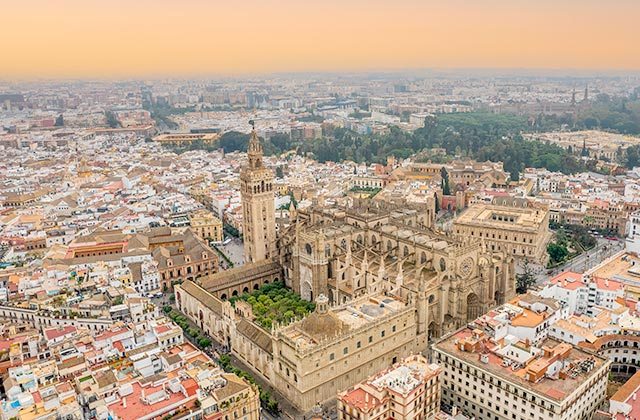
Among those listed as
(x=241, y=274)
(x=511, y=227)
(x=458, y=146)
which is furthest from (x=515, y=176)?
(x=241, y=274)

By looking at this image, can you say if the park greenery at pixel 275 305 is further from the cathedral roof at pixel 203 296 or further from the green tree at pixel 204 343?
the green tree at pixel 204 343

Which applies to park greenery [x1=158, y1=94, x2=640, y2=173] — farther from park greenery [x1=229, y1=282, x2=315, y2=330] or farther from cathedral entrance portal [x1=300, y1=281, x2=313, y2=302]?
park greenery [x1=229, y1=282, x2=315, y2=330]

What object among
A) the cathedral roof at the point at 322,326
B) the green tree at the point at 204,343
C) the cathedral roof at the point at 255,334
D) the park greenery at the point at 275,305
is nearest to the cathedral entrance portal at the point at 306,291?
the park greenery at the point at 275,305

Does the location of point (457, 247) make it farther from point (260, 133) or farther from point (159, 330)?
point (260, 133)

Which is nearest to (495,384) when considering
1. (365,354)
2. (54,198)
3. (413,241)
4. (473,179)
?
(365,354)

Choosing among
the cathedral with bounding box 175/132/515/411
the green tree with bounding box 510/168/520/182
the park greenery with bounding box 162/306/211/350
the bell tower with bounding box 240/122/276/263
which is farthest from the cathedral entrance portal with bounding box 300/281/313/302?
the green tree with bounding box 510/168/520/182

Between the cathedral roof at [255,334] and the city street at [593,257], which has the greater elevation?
the cathedral roof at [255,334]
